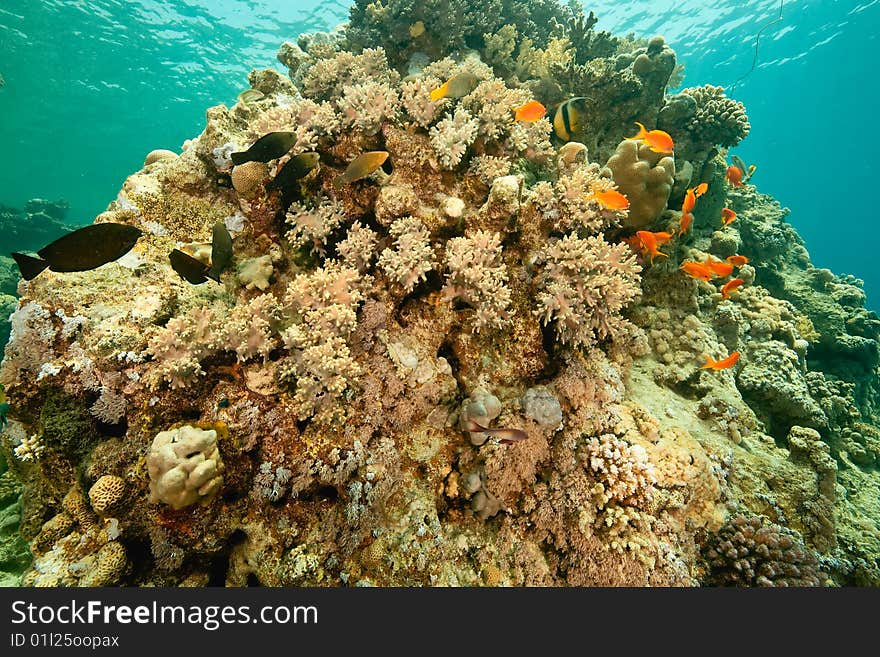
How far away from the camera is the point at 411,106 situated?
3705mm

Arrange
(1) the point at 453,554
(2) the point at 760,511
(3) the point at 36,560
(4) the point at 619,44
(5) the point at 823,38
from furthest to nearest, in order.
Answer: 1. (5) the point at 823,38
2. (4) the point at 619,44
3. (2) the point at 760,511
4. (1) the point at 453,554
5. (3) the point at 36,560

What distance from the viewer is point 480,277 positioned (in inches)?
119

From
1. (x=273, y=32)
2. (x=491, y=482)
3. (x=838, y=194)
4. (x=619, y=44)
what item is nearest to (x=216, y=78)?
(x=273, y=32)

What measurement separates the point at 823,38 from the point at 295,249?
44.0 meters

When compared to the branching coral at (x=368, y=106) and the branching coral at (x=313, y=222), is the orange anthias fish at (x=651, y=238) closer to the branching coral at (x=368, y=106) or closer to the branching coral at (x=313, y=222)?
the branching coral at (x=368, y=106)

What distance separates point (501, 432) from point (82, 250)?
9.34 feet

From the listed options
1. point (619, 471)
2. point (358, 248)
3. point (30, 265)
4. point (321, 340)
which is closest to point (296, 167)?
point (358, 248)

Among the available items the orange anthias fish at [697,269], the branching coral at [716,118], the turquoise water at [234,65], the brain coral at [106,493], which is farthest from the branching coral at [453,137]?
the turquoise water at [234,65]

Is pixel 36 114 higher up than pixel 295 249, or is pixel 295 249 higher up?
pixel 295 249

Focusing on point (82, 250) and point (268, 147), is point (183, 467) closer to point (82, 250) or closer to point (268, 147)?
point (82, 250)

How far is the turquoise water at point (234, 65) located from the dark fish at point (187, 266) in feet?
86.8

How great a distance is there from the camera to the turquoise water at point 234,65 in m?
23.5

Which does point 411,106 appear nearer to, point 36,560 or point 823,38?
point 36,560

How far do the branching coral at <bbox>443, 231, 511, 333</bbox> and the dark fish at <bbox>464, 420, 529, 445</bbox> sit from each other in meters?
0.82
